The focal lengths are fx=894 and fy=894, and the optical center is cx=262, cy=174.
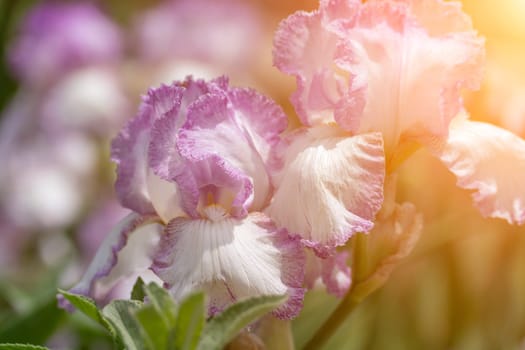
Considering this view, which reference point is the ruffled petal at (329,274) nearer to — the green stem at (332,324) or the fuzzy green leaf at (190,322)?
the green stem at (332,324)

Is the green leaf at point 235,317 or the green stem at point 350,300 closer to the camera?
the green leaf at point 235,317

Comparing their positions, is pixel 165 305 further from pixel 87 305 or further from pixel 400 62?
pixel 400 62

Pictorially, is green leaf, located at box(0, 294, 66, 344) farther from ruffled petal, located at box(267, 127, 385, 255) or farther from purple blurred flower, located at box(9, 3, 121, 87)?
purple blurred flower, located at box(9, 3, 121, 87)

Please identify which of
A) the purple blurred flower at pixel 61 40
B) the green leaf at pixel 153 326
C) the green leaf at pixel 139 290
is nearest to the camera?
the green leaf at pixel 153 326

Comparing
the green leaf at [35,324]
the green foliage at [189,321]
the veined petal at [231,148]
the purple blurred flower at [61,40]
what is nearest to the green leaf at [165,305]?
the green foliage at [189,321]

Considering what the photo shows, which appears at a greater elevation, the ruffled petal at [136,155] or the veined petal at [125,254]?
the ruffled petal at [136,155]

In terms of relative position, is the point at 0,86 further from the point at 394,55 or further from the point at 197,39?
the point at 394,55
